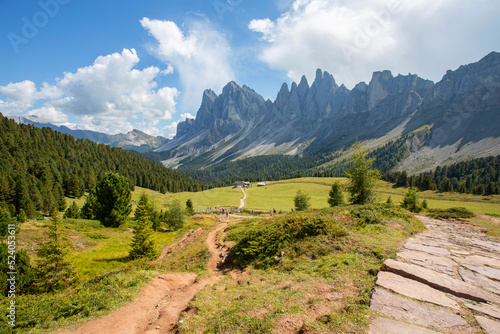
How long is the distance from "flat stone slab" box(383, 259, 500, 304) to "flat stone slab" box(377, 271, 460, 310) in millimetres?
328

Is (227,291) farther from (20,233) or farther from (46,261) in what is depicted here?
(20,233)

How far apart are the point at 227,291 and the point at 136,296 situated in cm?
430

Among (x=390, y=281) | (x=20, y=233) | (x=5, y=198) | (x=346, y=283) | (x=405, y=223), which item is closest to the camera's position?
(x=390, y=281)

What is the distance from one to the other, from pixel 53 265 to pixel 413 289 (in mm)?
20417

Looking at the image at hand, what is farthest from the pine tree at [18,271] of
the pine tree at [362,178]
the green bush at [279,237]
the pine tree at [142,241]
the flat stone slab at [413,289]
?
the pine tree at [362,178]

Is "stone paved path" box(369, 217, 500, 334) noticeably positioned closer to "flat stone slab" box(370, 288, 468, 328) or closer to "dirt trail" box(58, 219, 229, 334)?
"flat stone slab" box(370, 288, 468, 328)

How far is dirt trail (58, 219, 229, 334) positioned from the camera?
7801mm

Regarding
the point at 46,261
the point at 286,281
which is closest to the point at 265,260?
the point at 286,281

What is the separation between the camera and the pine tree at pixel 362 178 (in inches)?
1406

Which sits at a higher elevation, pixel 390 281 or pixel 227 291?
pixel 390 281

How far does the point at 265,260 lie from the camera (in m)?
13.1

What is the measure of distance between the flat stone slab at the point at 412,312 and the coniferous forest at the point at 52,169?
51163 millimetres

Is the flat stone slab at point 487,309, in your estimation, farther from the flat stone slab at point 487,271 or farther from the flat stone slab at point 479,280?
the flat stone slab at point 487,271

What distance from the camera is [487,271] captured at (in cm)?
872
